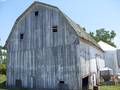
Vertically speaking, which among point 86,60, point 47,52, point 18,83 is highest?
point 47,52

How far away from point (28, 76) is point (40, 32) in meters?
5.33

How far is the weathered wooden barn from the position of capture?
814 inches

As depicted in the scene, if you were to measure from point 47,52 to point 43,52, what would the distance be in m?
0.56

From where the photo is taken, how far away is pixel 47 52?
2228 centimetres

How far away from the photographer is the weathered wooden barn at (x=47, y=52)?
67.8 feet

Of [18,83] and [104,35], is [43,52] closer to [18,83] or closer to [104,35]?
[18,83]

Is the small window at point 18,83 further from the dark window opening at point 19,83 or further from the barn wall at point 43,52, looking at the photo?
the barn wall at point 43,52

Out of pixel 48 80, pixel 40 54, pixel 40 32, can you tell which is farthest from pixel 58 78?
pixel 40 32

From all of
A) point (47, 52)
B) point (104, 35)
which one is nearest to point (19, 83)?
point (47, 52)

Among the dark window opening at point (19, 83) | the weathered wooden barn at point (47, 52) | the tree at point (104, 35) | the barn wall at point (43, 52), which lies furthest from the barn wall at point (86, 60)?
the tree at point (104, 35)

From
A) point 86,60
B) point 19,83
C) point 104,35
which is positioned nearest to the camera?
point 86,60

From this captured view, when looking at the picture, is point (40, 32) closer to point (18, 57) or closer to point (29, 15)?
point (29, 15)

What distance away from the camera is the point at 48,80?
21641 millimetres

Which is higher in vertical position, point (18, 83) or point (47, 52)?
point (47, 52)
